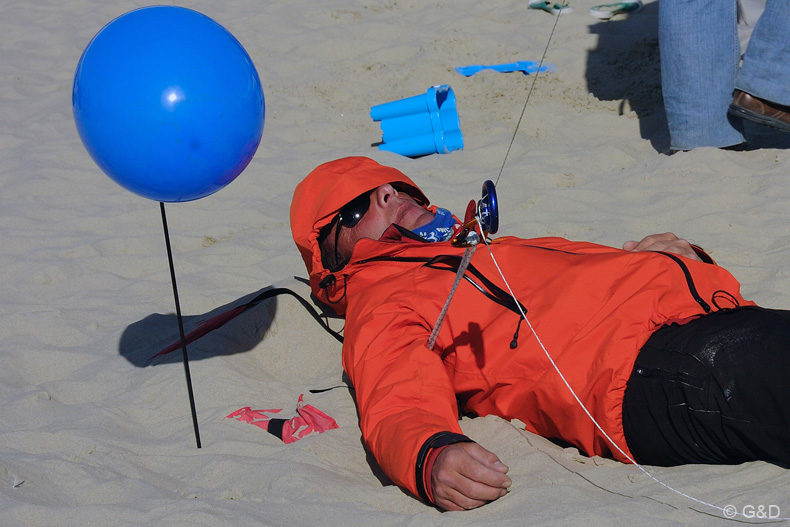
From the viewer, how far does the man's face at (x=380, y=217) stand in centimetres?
308

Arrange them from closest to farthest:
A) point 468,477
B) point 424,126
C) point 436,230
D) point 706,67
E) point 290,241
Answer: point 468,477 < point 436,230 < point 290,241 < point 706,67 < point 424,126

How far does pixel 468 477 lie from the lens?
6.16 ft

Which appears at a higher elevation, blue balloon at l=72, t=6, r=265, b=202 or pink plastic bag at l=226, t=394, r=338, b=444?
blue balloon at l=72, t=6, r=265, b=202

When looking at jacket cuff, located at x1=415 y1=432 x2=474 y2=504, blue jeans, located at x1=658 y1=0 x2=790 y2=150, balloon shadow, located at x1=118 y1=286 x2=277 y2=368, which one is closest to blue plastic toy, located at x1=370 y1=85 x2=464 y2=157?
blue jeans, located at x1=658 y1=0 x2=790 y2=150

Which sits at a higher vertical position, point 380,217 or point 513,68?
point 380,217

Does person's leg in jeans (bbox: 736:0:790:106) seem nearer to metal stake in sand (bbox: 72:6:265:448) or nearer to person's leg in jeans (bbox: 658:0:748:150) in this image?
person's leg in jeans (bbox: 658:0:748:150)

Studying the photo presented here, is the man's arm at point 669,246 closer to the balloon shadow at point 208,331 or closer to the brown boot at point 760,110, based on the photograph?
the balloon shadow at point 208,331

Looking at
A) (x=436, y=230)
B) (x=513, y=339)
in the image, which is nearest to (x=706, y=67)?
(x=436, y=230)

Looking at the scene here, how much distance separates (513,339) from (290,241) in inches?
80.3

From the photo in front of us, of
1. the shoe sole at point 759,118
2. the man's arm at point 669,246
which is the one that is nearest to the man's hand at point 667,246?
the man's arm at point 669,246

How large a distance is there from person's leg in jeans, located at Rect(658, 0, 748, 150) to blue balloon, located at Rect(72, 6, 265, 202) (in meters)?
2.95

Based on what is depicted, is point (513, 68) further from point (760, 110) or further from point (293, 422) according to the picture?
point (293, 422)

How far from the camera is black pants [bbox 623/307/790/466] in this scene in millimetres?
1940

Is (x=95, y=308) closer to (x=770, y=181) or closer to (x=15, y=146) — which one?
(x=15, y=146)
